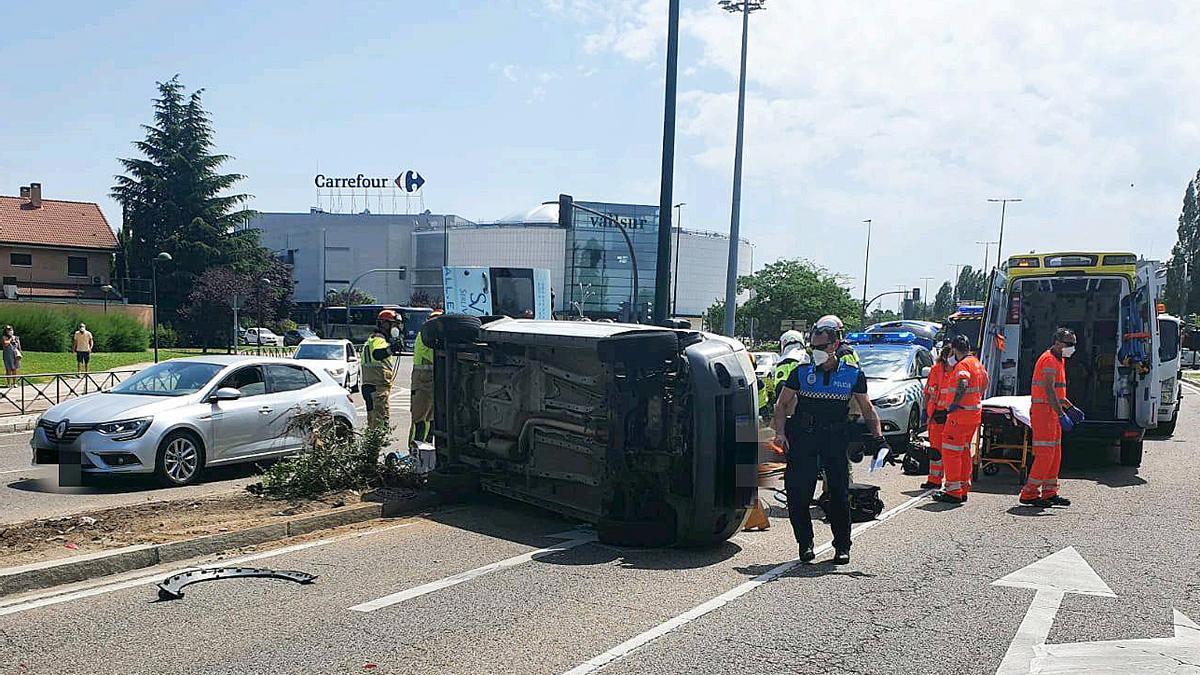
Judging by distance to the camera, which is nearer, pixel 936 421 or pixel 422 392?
pixel 936 421

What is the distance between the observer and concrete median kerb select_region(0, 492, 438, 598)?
257 inches

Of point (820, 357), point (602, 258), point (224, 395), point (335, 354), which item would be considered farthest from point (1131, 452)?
point (602, 258)

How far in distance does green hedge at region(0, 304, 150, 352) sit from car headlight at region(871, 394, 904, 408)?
3900 centimetres

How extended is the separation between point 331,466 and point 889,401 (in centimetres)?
844

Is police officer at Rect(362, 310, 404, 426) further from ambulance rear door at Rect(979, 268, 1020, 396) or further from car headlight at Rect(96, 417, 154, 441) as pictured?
ambulance rear door at Rect(979, 268, 1020, 396)

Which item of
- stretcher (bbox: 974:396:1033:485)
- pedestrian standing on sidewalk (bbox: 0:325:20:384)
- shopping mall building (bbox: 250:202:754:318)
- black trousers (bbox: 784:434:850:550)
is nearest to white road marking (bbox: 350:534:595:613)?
black trousers (bbox: 784:434:850:550)

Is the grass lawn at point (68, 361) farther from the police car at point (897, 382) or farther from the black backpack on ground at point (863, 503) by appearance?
the black backpack on ground at point (863, 503)

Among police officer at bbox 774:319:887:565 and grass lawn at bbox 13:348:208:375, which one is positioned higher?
police officer at bbox 774:319:887:565

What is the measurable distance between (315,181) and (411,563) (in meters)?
110

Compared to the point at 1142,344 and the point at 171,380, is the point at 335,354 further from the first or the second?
the point at 1142,344

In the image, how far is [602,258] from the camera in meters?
112

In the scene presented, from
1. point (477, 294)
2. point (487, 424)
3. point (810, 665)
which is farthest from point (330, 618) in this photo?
point (477, 294)

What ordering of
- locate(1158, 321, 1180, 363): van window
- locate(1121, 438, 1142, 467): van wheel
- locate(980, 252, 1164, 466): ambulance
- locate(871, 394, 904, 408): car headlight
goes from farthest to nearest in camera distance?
locate(1158, 321, 1180, 363): van window, locate(871, 394, 904, 408): car headlight, locate(1121, 438, 1142, 467): van wheel, locate(980, 252, 1164, 466): ambulance

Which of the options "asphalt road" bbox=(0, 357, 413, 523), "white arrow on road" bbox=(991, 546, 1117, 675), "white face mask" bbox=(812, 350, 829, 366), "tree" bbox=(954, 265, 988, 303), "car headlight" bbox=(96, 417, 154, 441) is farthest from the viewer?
"tree" bbox=(954, 265, 988, 303)
